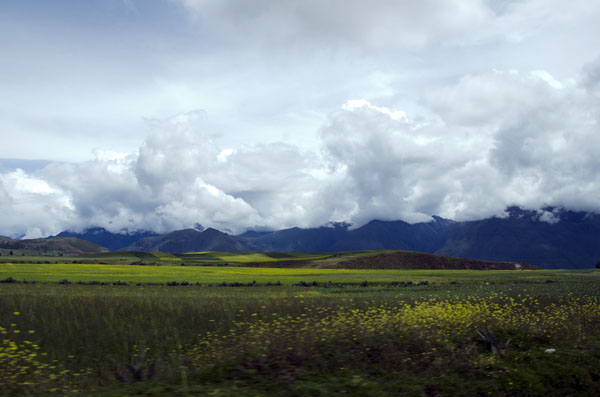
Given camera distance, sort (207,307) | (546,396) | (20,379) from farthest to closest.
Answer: (207,307), (546,396), (20,379)

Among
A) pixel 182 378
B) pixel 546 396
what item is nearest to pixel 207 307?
pixel 182 378

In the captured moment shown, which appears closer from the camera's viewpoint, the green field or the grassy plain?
the grassy plain

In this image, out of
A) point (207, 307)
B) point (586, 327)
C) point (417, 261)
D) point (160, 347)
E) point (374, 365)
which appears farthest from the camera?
point (417, 261)

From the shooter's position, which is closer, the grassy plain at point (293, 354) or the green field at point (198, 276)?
the grassy plain at point (293, 354)

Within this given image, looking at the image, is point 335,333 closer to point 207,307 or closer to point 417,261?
point 207,307

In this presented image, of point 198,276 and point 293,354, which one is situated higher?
point 293,354

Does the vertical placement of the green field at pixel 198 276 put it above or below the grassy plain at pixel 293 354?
below

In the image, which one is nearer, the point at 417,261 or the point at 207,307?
the point at 207,307

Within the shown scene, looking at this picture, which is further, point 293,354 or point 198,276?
point 198,276

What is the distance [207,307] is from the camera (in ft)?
73.9

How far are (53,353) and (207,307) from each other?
9.46 m

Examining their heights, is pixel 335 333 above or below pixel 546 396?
above

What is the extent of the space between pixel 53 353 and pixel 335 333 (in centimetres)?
950

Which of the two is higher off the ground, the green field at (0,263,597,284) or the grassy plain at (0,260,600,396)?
the grassy plain at (0,260,600,396)
